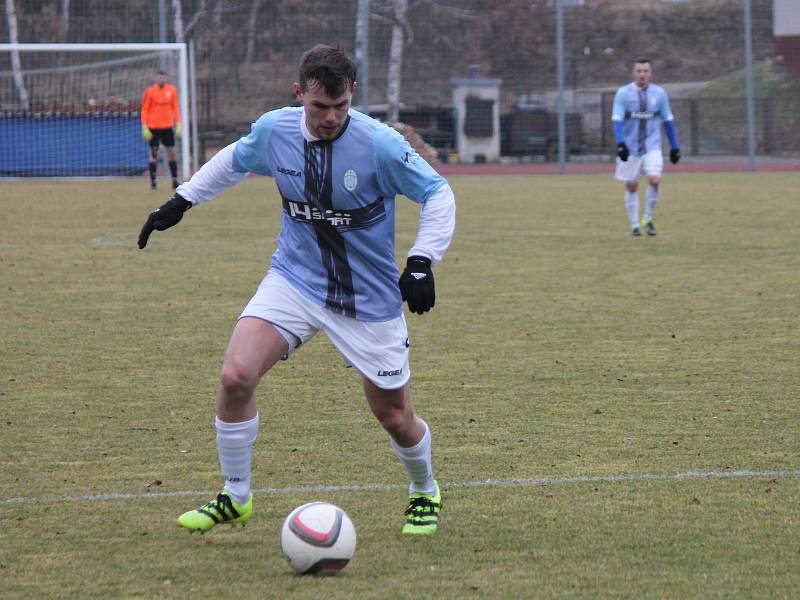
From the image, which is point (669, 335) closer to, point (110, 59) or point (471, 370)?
point (471, 370)

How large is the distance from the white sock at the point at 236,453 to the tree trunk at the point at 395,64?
1092 inches

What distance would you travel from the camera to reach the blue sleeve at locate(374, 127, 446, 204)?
458cm

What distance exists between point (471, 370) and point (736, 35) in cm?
2910

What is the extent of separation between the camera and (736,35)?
34.8 meters

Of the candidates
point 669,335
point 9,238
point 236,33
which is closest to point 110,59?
point 236,33

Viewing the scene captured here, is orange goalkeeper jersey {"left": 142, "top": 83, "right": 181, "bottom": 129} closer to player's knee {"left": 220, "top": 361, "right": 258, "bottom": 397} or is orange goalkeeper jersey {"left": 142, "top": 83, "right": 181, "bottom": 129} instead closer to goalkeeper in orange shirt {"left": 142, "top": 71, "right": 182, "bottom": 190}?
goalkeeper in orange shirt {"left": 142, "top": 71, "right": 182, "bottom": 190}

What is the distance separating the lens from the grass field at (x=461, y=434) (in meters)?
4.23

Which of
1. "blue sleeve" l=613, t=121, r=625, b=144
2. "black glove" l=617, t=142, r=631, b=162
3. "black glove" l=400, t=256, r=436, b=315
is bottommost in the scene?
"black glove" l=400, t=256, r=436, b=315

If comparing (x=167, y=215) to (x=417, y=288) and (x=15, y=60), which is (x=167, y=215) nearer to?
(x=417, y=288)

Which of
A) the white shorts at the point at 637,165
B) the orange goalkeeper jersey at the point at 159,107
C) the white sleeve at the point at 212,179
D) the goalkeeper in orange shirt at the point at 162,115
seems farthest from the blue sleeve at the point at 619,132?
the white sleeve at the point at 212,179

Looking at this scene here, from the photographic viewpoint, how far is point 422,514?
15.3ft

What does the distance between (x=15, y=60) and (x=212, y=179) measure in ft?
84.4

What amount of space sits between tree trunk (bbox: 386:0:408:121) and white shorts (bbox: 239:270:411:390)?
2758 cm

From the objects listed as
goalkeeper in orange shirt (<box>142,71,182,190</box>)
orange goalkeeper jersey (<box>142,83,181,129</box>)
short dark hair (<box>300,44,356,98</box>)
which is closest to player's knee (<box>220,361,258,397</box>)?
short dark hair (<box>300,44,356,98</box>)
